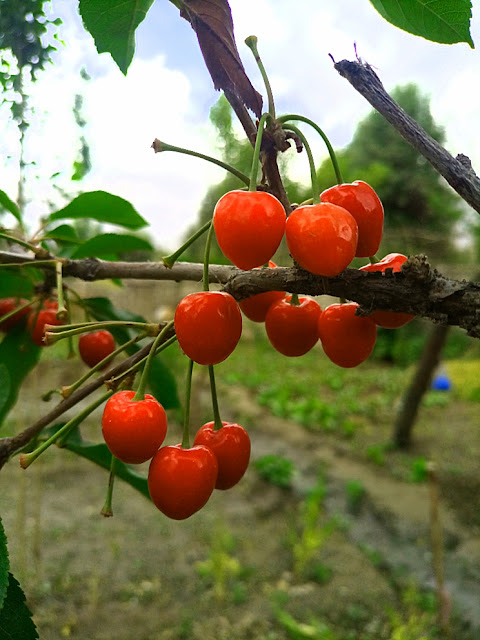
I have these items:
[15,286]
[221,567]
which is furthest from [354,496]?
[15,286]

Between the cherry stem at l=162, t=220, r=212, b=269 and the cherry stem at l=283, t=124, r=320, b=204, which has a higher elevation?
the cherry stem at l=283, t=124, r=320, b=204

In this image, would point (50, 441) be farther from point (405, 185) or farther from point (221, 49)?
point (405, 185)

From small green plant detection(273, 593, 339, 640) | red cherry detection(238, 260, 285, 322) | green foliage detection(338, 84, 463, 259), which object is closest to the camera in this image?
red cherry detection(238, 260, 285, 322)

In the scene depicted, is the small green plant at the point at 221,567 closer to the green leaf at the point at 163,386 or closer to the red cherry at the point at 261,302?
the green leaf at the point at 163,386

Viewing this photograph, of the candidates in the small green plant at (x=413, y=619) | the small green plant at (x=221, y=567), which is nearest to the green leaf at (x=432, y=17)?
the small green plant at (x=413, y=619)

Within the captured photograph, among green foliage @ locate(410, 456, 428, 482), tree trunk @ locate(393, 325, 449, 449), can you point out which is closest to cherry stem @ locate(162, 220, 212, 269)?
green foliage @ locate(410, 456, 428, 482)

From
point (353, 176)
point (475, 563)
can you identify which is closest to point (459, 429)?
point (475, 563)

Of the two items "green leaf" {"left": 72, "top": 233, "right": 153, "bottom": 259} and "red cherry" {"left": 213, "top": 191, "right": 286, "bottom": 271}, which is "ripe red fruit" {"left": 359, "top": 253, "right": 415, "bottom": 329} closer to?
"red cherry" {"left": 213, "top": 191, "right": 286, "bottom": 271}

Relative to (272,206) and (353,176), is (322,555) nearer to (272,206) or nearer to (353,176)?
(272,206)
